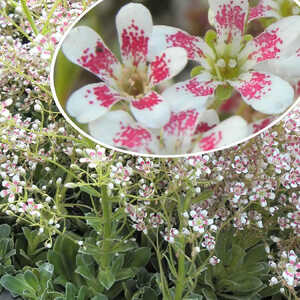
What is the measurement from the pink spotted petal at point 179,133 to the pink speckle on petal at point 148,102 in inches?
1.5

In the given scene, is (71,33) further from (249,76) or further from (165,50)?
(249,76)

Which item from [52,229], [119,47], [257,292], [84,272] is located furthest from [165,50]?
[257,292]

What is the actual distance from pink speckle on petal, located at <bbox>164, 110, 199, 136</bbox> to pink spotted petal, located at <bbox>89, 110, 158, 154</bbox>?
0.10 ft

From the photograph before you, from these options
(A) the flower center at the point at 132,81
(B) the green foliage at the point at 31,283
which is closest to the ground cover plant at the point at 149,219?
(B) the green foliage at the point at 31,283

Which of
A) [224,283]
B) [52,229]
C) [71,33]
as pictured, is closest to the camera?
[71,33]

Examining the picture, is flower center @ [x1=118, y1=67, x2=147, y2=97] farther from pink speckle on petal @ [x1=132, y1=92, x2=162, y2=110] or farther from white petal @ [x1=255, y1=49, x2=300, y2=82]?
white petal @ [x1=255, y1=49, x2=300, y2=82]

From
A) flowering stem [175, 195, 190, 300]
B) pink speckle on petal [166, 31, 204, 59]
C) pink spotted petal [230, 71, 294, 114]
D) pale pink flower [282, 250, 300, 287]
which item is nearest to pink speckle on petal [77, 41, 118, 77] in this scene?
pink speckle on petal [166, 31, 204, 59]

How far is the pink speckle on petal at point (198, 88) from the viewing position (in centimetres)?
73

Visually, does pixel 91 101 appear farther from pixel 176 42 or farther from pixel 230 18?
pixel 230 18

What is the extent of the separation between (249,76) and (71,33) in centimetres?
31

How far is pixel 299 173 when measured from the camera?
3.69 ft

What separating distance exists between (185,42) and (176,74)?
0.18 ft

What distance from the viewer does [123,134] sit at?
70 centimetres

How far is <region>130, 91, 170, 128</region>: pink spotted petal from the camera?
70cm
